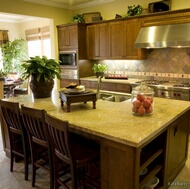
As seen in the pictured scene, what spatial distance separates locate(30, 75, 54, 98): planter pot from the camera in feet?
9.53

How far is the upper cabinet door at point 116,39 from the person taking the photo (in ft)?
15.7

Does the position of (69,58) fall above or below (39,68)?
above

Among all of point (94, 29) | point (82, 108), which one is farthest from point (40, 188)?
point (94, 29)

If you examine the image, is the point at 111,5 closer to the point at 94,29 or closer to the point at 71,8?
the point at 94,29

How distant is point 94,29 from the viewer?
5.27 metres

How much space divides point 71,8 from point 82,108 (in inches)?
177

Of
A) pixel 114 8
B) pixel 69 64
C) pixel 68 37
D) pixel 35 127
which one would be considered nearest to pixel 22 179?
pixel 35 127

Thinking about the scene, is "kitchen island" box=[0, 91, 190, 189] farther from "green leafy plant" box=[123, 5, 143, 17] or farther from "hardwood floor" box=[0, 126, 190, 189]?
"green leafy plant" box=[123, 5, 143, 17]

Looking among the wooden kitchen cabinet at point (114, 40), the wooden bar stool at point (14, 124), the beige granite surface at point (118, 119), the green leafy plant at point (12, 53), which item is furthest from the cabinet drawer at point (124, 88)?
the green leafy plant at point (12, 53)

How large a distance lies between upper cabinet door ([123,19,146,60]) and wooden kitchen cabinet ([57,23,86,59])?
47.5 inches

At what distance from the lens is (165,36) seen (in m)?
3.87

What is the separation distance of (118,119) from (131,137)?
1.44 feet

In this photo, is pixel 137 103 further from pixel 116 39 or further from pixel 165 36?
pixel 116 39

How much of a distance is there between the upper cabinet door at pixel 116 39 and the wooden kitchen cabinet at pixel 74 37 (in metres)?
0.79
